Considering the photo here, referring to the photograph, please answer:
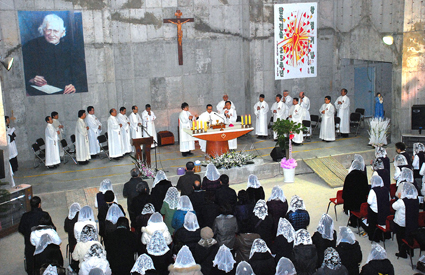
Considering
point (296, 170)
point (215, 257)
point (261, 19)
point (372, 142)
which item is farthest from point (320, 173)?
point (215, 257)

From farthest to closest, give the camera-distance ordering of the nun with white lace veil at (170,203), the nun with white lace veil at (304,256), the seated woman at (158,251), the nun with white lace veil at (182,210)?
1. the nun with white lace veil at (170,203)
2. the nun with white lace veil at (182,210)
3. the seated woman at (158,251)
4. the nun with white lace veil at (304,256)

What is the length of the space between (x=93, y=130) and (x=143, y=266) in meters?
10.2

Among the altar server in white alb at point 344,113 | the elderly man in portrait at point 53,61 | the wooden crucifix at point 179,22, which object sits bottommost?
the altar server in white alb at point 344,113

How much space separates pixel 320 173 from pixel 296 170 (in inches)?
35.9

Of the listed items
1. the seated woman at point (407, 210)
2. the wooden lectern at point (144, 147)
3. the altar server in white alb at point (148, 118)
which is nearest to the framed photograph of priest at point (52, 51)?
the altar server in white alb at point (148, 118)

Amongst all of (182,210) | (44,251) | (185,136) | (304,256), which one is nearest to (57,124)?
(185,136)

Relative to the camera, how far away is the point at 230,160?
45.1 ft

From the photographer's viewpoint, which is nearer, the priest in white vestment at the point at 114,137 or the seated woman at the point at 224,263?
the seated woman at the point at 224,263

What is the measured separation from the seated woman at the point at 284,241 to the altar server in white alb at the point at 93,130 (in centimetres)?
983

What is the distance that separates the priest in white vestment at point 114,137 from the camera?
15.5 meters

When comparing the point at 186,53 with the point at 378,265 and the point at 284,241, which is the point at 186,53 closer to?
the point at 284,241

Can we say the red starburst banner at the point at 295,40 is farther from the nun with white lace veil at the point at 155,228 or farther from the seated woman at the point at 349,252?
the seated woman at the point at 349,252

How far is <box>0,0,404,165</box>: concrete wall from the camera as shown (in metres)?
16.0

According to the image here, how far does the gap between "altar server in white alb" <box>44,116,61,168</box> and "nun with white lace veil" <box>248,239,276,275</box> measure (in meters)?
9.85
